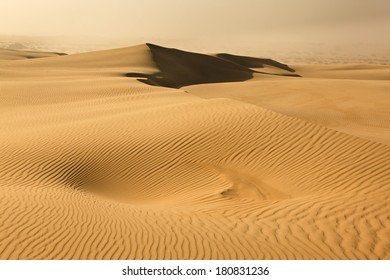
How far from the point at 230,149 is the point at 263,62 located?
39.6 meters

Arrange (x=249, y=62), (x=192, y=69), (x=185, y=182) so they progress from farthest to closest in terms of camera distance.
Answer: (x=249, y=62), (x=192, y=69), (x=185, y=182)

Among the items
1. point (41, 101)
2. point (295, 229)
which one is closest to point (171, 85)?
point (41, 101)

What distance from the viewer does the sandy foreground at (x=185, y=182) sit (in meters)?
5.68

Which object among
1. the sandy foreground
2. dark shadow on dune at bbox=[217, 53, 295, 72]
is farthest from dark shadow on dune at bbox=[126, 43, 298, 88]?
the sandy foreground

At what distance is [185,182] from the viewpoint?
29.9 feet

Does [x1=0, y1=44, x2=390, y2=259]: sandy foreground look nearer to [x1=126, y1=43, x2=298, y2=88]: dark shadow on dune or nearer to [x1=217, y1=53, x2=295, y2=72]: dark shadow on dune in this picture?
[x1=126, y1=43, x2=298, y2=88]: dark shadow on dune

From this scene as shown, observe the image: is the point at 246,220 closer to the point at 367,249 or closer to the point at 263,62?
the point at 367,249

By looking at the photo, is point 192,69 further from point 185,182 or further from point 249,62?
point 185,182

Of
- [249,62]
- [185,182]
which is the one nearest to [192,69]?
[249,62]

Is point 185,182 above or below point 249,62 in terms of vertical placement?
above

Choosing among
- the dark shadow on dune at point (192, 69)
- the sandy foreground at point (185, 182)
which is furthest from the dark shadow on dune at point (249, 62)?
the sandy foreground at point (185, 182)

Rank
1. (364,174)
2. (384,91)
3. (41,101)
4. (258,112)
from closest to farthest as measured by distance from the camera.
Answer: (364,174), (258,112), (41,101), (384,91)
